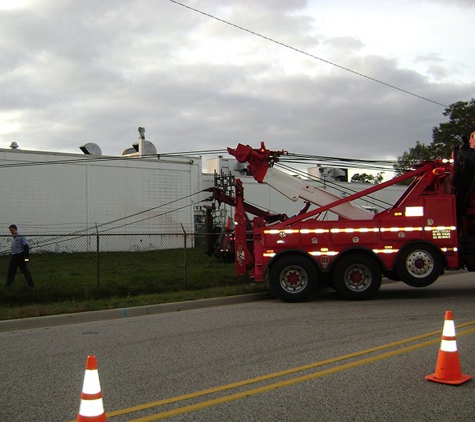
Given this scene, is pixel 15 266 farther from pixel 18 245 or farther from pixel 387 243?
pixel 387 243

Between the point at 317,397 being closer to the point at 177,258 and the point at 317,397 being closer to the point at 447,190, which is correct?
the point at 447,190

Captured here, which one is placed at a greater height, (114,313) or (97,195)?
(97,195)

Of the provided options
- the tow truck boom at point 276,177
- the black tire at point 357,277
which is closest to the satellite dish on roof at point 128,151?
the tow truck boom at point 276,177

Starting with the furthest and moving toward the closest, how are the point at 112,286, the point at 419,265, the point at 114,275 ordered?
1. the point at 114,275
2. the point at 112,286
3. the point at 419,265

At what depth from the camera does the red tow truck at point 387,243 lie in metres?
12.9

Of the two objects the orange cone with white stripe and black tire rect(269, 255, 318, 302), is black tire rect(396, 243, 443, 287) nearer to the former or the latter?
black tire rect(269, 255, 318, 302)

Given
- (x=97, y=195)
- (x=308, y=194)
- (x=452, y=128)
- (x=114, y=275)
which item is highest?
(x=452, y=128)

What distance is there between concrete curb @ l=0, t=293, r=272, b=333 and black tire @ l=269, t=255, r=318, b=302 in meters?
1.13

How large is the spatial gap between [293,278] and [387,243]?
2.36 metres

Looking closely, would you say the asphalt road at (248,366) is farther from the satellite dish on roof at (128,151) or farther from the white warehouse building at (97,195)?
the satellite dish on roof at (128,151)

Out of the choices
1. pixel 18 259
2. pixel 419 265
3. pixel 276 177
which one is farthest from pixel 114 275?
pixel 419 265

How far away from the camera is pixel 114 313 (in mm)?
11758

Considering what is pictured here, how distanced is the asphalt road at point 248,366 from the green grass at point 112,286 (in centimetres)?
137

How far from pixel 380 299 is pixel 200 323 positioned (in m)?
5.03
